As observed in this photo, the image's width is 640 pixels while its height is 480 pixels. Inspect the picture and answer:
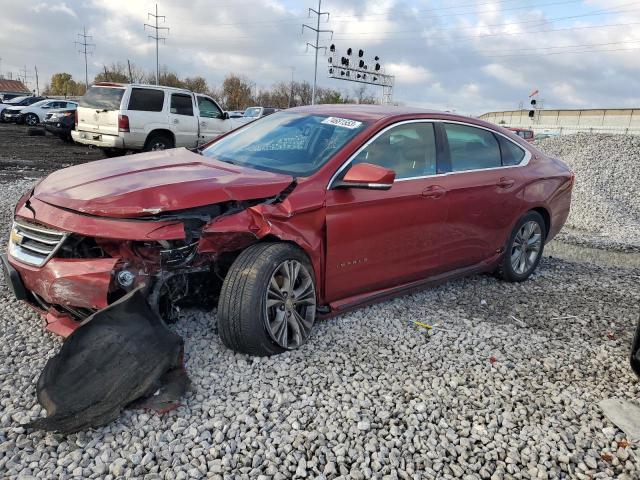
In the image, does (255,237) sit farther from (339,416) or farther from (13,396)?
(13,396)

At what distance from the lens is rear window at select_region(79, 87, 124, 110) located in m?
13.1

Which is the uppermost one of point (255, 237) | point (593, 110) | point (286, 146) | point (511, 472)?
point (593, 110)

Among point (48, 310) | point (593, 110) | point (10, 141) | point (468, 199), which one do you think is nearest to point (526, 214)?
point (468, 199)

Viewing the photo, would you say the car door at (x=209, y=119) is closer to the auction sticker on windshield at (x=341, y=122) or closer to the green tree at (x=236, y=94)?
the auction sticker on windshield at (x=341, y=122)

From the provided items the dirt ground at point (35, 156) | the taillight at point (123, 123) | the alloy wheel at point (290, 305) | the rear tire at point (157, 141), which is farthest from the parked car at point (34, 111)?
the alloy wheel at point (290, 305)

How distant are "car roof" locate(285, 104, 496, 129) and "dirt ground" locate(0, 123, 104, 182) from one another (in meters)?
8.56

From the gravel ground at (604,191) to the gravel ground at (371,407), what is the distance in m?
5.53

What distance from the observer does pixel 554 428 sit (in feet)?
9.96

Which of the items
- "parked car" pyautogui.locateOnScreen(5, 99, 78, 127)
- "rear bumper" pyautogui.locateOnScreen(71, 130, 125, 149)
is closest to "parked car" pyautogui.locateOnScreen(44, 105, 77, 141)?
"parked car" pyautogui.locateOnScreen(5, 99, 78, 127)

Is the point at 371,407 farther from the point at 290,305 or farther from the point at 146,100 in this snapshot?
the point at 146,100

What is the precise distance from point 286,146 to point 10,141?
20.0 meters

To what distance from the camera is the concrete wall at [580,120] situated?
1576 inches

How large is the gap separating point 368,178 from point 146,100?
11.1 m

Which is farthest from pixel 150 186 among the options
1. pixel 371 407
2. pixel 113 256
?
pixel 371 407
